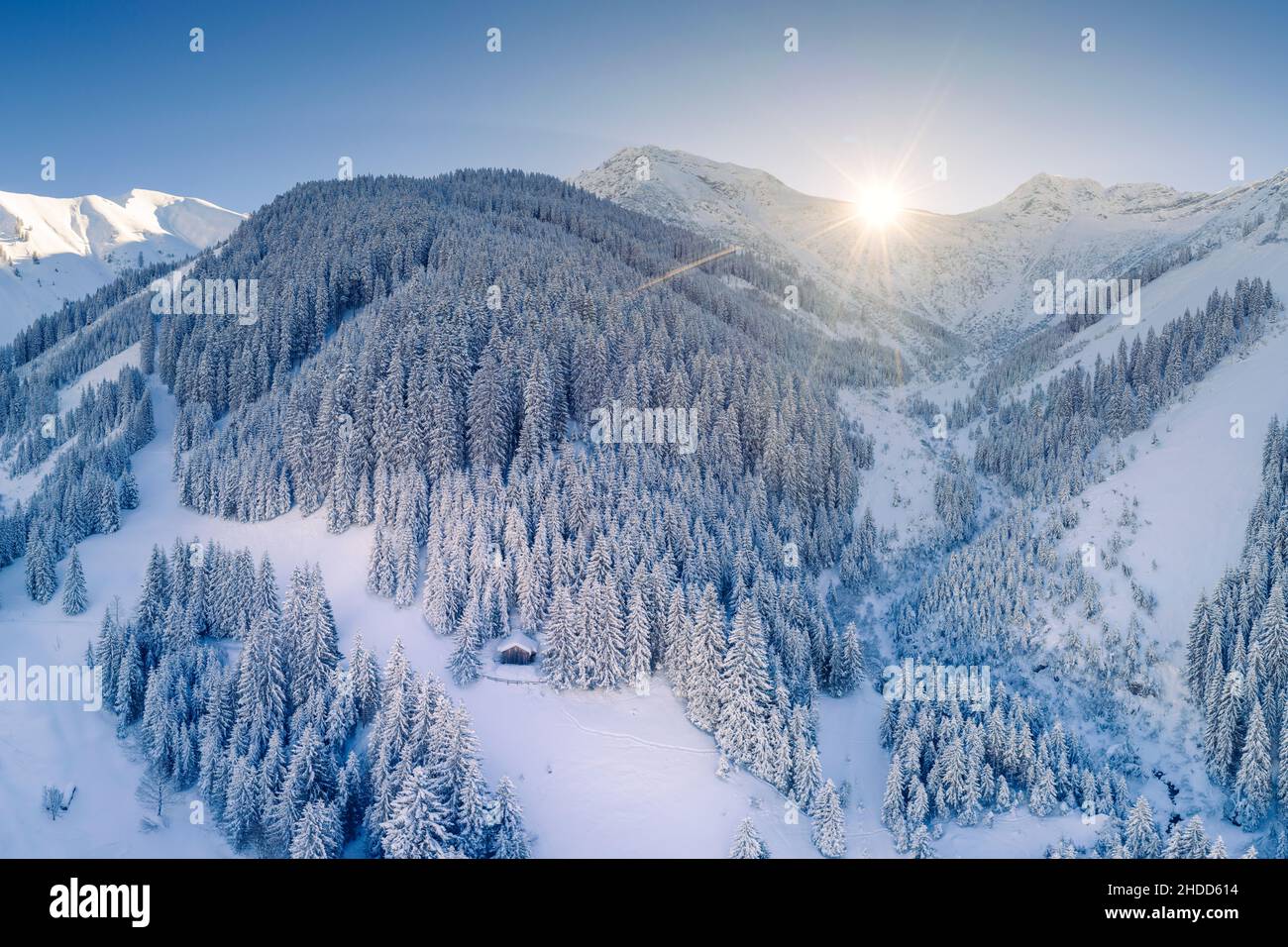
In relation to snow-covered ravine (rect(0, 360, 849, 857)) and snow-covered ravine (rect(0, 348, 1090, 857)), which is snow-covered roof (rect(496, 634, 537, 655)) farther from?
snow-covered ravine (rect(0, 348, 1090, 857))

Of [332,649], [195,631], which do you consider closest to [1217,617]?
[332,649]

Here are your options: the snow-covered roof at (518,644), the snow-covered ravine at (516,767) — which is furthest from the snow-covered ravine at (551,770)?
the snow-covered roof at (518,644)

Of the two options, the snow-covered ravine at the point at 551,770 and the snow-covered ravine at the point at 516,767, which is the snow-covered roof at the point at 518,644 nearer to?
the snow-covered ravine at the point at 516,767

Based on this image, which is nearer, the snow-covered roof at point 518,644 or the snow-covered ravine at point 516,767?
the snow-covered ravine at point 516,767

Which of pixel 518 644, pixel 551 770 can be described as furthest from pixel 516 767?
pixel 518 644

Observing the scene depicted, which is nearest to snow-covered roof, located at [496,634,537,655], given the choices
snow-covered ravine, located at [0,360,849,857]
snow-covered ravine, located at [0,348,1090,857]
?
snow-covered ravine, located at [0,360,849,857]

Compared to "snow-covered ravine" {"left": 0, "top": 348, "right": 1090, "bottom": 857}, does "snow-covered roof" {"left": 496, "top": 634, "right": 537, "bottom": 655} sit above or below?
above

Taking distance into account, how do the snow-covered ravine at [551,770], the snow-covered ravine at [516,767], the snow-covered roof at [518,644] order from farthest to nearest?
the snow-covered roof at [518,644], the snow-covered ravine at [551,770], the snow-covered ravine at [516,767]

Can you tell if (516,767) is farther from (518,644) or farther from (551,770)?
(518,644)

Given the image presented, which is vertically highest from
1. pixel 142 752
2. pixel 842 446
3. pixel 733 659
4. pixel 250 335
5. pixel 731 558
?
pixel 250 335
